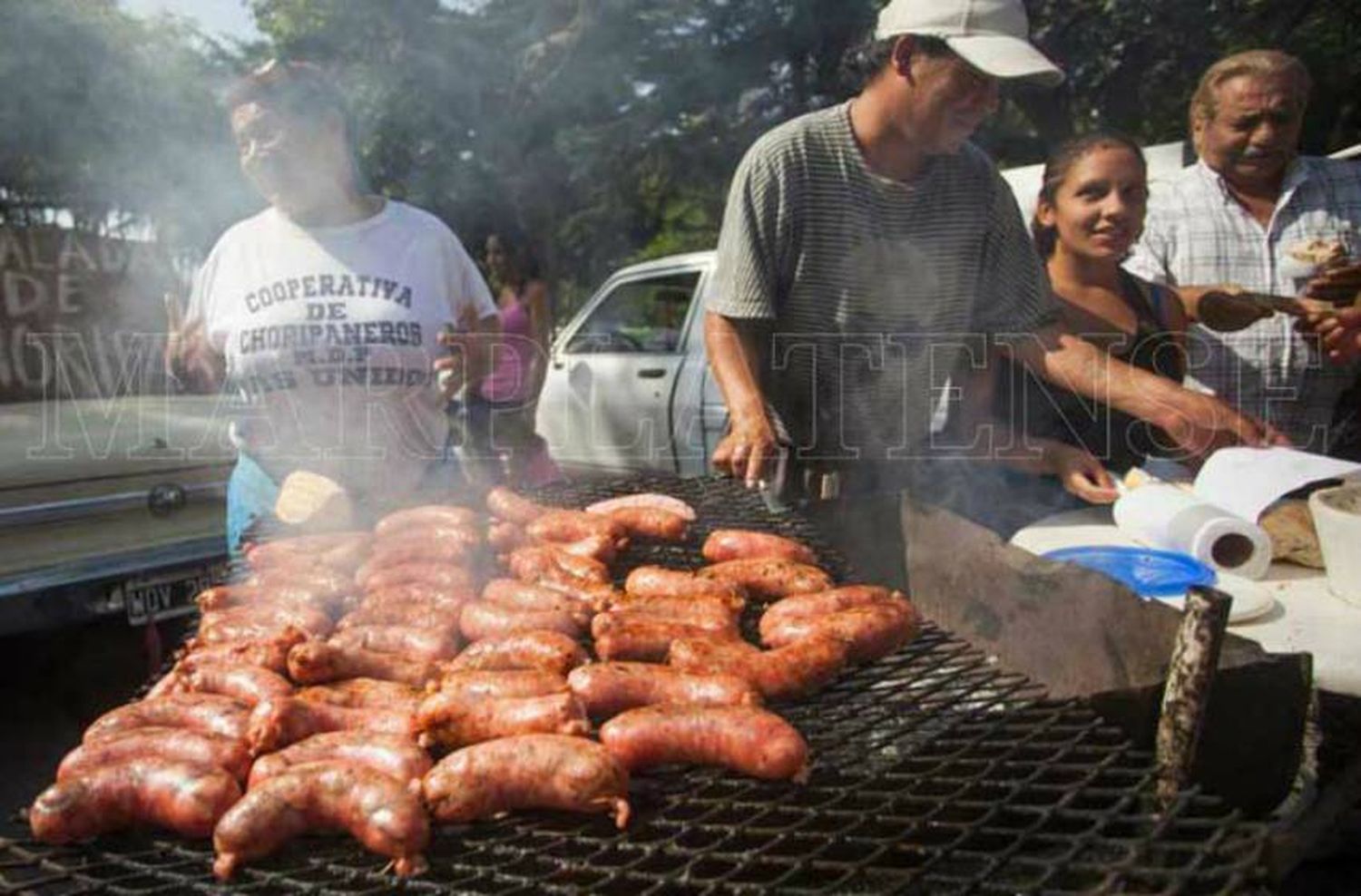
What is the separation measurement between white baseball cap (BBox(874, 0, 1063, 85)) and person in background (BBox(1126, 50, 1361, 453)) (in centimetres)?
145

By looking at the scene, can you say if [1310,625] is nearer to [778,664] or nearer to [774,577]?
[778,664]

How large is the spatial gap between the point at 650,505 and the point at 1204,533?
165 cm

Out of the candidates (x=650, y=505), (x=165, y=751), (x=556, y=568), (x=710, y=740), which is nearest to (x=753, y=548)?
(x=650, y=505)

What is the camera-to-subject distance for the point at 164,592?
428 cm

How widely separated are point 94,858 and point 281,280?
2324 mm

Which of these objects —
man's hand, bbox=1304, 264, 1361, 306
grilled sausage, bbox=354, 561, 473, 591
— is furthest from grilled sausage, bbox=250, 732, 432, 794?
man's hand, bbox=1304, 264, 1361, 306

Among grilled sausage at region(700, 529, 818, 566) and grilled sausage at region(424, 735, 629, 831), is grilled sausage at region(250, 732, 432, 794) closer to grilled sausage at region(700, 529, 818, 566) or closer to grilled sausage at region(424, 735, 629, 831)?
grilled sausage at region(424, 735, 629, 831)

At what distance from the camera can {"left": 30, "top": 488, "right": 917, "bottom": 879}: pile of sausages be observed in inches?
68.6

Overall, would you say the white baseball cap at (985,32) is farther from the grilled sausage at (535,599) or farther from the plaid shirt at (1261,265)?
the grilled sausage at (535,599)

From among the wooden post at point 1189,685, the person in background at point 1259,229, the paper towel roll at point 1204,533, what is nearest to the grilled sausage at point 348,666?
the wooden post at point 1189,685

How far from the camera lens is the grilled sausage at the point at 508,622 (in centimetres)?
254

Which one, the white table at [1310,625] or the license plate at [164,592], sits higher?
the white table at [1310,625]

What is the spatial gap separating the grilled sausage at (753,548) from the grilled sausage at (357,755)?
4.19ft

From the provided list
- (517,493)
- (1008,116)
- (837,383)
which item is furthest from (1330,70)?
(517,493)
